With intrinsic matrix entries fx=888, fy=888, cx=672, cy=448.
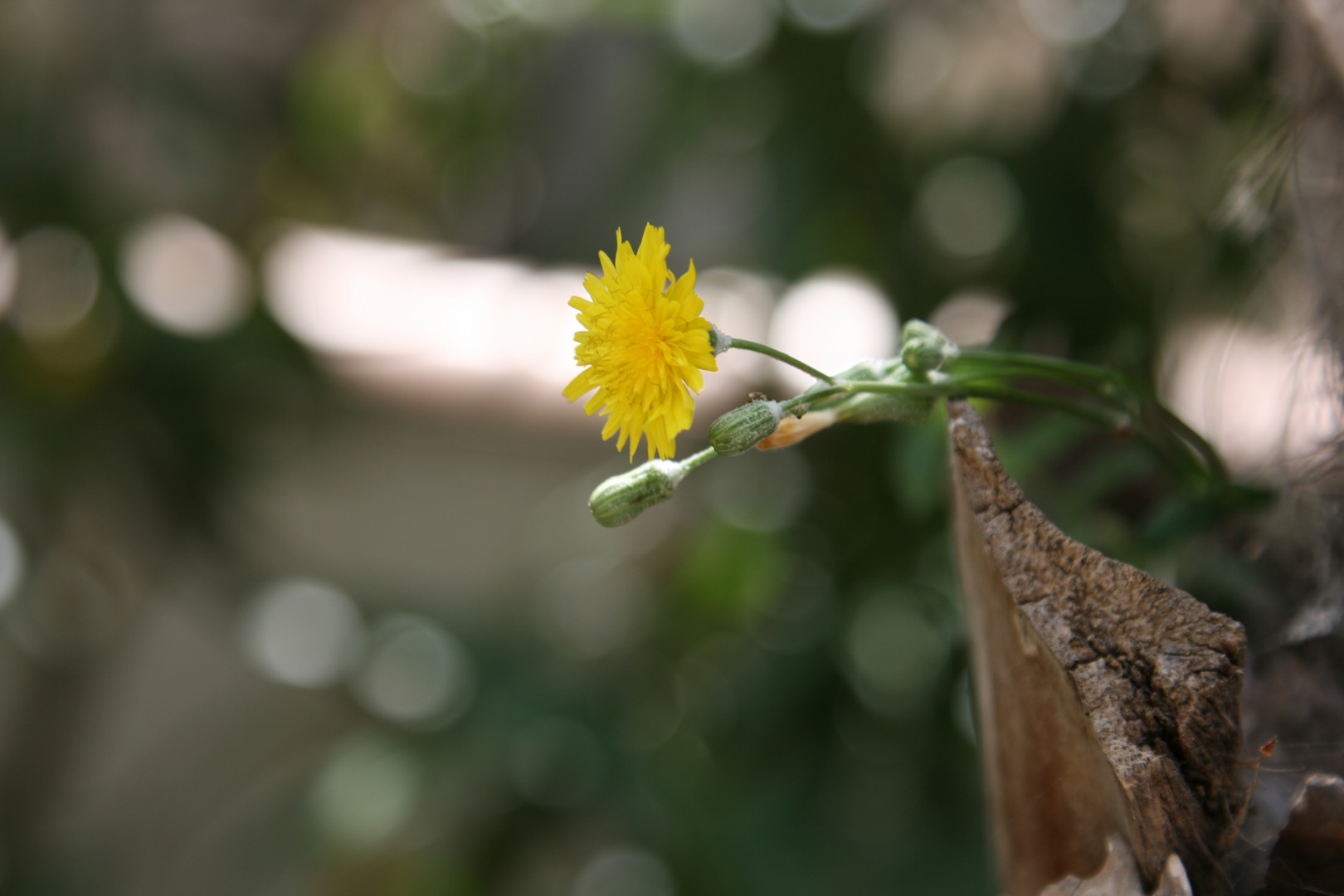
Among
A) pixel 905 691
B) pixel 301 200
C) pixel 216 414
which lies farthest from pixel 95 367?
pixel 905 691

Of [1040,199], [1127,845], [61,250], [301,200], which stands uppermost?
[301,200]

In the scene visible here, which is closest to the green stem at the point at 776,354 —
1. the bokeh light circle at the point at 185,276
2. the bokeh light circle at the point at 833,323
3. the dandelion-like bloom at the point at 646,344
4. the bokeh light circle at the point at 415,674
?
the dandelion-like bloom at the point at 646,344

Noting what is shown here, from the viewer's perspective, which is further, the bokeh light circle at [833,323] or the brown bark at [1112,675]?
the bokeh light circle at [833,323]

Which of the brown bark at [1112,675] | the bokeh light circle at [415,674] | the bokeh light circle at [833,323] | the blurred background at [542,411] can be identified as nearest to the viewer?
the brown bark at [1112,675]

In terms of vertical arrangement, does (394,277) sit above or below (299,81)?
below

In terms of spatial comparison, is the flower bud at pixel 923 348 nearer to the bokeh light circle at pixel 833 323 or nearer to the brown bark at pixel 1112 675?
A: the brown bark at pixel 1112 675

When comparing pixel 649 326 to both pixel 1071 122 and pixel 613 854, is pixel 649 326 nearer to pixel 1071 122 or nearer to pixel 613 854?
pixel 1071 122

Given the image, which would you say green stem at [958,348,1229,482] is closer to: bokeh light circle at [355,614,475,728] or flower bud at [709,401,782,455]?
flower bud at [709,401,782,455]
